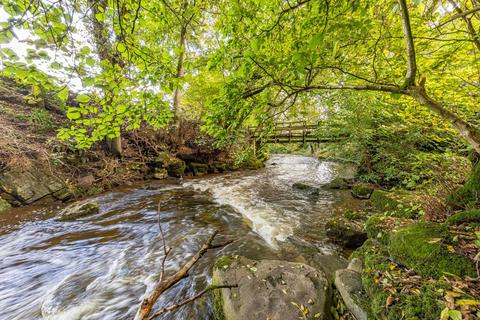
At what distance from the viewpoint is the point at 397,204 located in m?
3.57

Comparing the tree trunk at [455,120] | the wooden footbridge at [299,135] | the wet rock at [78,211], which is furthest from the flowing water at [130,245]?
the tree trunk at [455,120]

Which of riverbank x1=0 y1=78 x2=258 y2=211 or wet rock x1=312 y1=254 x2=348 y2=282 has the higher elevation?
riverbank x1=0 y1=78 x2=258 y2=211

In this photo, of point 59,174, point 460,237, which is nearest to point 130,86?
point 460,237

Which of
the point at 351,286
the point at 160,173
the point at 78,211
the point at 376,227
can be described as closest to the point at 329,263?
the point at 376,227

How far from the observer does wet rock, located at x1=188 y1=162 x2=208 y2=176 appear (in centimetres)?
1022

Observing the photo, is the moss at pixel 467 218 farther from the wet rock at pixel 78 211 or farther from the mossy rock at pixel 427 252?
the wet rock at pixel 78 211

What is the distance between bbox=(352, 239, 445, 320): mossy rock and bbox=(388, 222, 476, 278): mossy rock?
17cm

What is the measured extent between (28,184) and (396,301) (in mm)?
7851

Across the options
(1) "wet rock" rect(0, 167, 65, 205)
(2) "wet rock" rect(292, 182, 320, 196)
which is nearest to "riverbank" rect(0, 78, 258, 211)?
(1) "wet rock" rect(0, 167, 65, 205)

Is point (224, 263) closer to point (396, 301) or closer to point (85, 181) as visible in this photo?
point (396, 301)

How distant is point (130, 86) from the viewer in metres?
2.30

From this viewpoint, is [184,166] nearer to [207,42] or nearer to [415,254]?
[207,42]

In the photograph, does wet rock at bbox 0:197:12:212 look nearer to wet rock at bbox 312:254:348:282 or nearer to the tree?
the tree

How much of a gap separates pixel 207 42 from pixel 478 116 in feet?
33.5
